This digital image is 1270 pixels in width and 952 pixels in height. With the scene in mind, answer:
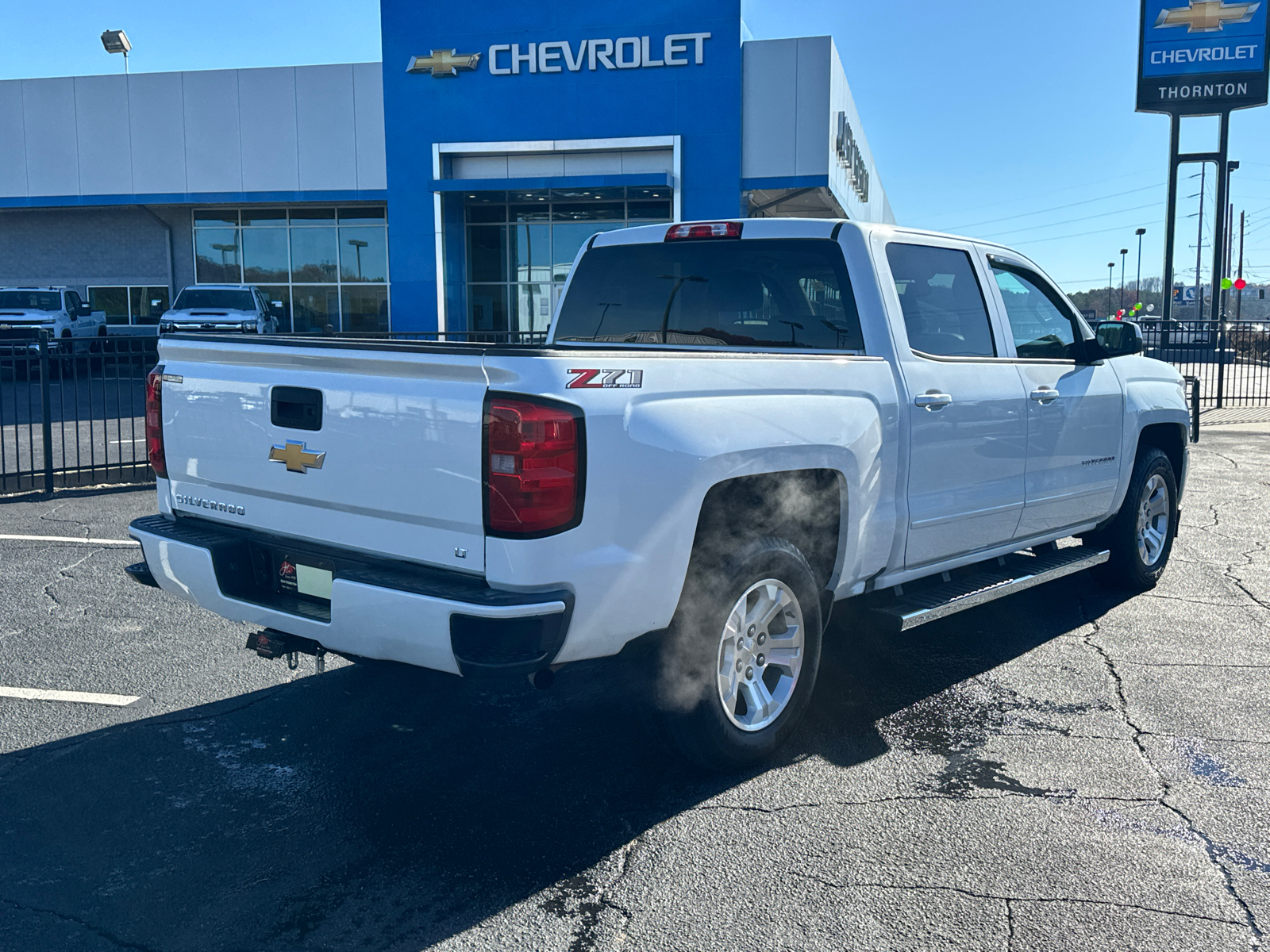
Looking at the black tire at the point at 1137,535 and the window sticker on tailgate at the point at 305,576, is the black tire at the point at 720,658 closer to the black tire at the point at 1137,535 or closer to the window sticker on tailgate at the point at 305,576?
the window sticker on tailgate at the point at 305,576

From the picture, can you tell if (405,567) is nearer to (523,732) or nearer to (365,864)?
(365,864)

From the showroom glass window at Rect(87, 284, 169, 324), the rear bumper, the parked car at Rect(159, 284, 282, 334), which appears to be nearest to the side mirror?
the rear bumper

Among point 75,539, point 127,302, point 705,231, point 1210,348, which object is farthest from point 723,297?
point 127,302

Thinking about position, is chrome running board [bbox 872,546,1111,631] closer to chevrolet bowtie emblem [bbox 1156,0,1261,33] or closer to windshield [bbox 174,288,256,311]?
windshield [bbox 174,288,256,311]

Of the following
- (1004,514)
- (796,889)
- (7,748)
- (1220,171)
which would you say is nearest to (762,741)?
(796,889)

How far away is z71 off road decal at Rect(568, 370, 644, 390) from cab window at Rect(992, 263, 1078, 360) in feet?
9.49

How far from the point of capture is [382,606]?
11.5 feet

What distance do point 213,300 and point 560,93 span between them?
9155 millimetres

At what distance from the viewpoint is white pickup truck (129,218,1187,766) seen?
11.1 feet

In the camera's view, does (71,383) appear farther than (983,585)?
Yes

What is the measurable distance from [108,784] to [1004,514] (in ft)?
13.5

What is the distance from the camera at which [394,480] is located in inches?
142

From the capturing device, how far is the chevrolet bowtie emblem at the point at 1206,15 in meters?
24.0

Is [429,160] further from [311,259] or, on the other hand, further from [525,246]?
[311,259]
